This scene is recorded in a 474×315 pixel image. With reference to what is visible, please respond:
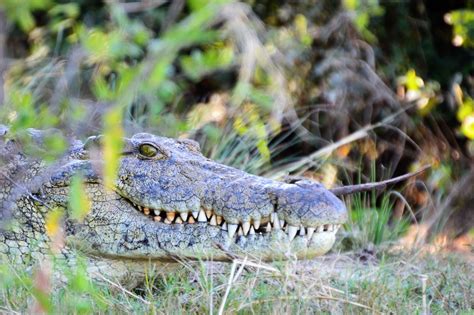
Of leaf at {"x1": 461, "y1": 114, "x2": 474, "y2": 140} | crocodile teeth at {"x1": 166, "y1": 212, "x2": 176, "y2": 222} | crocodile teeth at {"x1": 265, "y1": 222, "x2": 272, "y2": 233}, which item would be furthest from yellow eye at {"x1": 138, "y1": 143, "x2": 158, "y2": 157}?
leaf at {"x1": 461, "y1": 114, "x2": 474, "y2": 140}

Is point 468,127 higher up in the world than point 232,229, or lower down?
lower down

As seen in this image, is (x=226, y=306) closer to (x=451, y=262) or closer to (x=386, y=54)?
(x=451, y=262)

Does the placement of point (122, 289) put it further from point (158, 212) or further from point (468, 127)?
point (468, 127)

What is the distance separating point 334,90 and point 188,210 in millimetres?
4711

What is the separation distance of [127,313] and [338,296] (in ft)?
2.94

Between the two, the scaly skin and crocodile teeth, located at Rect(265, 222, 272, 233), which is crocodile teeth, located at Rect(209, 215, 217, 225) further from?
crocodile teeth, located at Rect(265, 222, 272, 233)

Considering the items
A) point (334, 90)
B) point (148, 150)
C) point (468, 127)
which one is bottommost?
point (468, 127)

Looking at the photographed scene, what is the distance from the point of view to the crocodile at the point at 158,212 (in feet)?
11.7

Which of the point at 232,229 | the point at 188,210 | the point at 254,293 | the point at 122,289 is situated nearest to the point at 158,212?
the point at 188,210

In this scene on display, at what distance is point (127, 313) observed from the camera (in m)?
3.29

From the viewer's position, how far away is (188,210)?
374 cm

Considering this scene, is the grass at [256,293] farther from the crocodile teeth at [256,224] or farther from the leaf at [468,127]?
the leaf at [468,127]

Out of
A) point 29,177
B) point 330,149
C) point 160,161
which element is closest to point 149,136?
point 160,161

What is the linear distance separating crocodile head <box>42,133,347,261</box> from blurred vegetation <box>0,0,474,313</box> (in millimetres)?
1797
